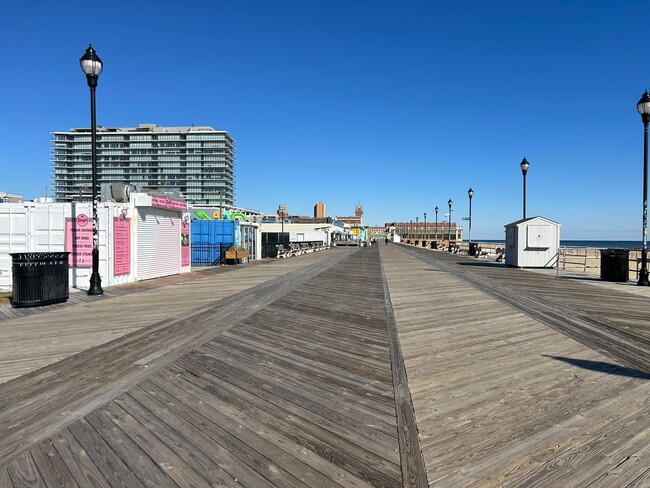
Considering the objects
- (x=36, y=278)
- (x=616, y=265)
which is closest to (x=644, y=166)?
(x=616, y=265)

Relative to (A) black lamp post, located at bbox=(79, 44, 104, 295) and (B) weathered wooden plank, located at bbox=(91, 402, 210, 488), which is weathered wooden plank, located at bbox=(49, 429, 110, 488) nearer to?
A: (B) weathered wooden plank, located at bbox=(91, 402, 210, 488)

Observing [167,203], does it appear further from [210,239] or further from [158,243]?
[210,239]

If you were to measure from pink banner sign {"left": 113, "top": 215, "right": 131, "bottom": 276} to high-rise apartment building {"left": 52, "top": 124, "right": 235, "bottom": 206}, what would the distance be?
143516mm

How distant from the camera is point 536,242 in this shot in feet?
66.5

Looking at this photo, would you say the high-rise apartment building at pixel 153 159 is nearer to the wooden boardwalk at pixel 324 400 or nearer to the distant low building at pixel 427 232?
the distant low building at pixel 427 232

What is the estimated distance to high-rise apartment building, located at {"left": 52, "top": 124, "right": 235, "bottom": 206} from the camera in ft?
506

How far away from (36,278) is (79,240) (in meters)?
4.00

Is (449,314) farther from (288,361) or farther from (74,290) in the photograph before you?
(74,290)

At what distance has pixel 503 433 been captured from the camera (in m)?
3.25

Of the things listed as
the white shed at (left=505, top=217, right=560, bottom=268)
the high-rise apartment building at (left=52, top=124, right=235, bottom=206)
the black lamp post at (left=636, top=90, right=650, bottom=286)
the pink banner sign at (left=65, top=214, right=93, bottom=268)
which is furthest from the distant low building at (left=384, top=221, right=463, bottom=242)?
the pink banner sign at (left=65, top=214, right=93, bottom=268)

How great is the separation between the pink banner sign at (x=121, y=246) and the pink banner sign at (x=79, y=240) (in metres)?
0.74

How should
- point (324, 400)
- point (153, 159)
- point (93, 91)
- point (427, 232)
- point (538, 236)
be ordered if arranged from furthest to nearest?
point (427, 232) < point (153, 159) < point (538, 236) < point (93, 91) < point (324, 400)

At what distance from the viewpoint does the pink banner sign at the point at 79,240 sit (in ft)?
41.8

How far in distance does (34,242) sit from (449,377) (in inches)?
546
